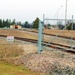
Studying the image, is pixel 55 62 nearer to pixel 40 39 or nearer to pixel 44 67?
pixel 44 67

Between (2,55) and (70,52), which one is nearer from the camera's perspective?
(2,55)

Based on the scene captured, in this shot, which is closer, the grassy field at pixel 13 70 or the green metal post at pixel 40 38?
the grassy field at pixel 13 70

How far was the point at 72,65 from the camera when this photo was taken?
12930 millimetres

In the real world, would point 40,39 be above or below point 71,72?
above

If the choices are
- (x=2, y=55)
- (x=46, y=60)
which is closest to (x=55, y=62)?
(x=46, y=60)

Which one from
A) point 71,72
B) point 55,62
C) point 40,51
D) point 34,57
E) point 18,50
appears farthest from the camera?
point 18,50

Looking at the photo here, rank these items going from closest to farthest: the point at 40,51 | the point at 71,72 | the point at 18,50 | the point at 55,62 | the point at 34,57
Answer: the point at 71,72 < the point at 55,62 < the point at 34,57 < the point at 40,51 < the point at 18,50

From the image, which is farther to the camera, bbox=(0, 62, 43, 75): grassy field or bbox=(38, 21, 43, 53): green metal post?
bbox=(38, 21, 43, 53): green metal post

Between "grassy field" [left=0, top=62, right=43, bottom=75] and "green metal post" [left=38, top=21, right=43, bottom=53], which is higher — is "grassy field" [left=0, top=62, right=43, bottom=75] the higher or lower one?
the lower one

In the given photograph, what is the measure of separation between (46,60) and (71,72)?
1.59 metres

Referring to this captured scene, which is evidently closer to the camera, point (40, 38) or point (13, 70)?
point (13, 70)

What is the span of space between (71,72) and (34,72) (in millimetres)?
1605

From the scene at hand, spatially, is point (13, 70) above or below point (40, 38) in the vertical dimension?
below

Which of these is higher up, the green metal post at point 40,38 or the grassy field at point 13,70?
the green metal post at point 40,38
